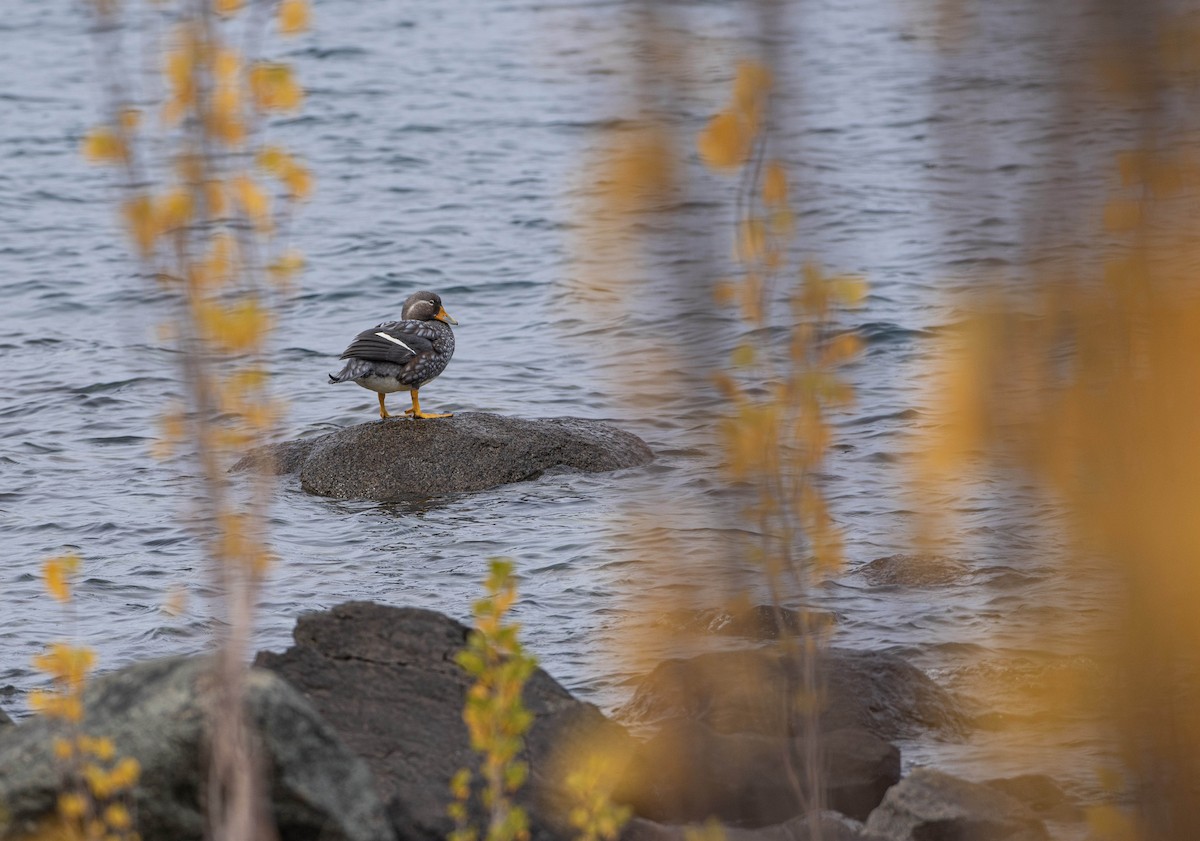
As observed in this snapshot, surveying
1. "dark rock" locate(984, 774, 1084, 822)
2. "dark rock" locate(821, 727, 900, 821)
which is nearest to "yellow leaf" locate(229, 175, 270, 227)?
"dark rock" locate(821, 727, 900, 821)

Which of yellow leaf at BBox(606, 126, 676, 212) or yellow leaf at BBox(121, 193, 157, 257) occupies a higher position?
yellow leaf at BBox(606, 126, 676, 212)

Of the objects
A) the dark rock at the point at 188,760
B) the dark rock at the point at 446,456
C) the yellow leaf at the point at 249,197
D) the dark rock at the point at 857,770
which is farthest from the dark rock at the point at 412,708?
the dark rock at the point at 446,456

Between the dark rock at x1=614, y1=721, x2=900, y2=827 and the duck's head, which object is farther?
the duck's head

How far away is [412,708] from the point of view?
483 cm

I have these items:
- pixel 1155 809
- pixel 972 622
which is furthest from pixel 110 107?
pixel 972 622

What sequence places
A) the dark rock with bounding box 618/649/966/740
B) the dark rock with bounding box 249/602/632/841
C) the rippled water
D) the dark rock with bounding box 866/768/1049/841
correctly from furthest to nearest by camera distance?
the dark rock with bounding box 618/649/966/740 < the dark rock with bounding box 866/768/1049/841 < the dark rock with bounding box 249/602/632/841 < the rippled water

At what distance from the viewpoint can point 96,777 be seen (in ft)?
10.2

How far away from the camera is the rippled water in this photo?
6.58 ft

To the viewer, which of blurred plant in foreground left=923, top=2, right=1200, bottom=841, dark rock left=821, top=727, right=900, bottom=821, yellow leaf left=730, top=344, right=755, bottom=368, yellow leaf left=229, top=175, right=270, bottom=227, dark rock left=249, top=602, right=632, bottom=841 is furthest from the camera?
dark rock left=821, top=727, right=900, bottom=821

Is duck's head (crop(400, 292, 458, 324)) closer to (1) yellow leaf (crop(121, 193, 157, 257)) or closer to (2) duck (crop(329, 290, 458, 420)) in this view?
(2) duck (crop(329, 290, 458, 420))

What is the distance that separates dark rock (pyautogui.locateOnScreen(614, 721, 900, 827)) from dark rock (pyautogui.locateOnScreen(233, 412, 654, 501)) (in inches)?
172

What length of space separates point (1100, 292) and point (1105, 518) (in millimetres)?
311

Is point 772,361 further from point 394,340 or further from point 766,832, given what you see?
point 394,340

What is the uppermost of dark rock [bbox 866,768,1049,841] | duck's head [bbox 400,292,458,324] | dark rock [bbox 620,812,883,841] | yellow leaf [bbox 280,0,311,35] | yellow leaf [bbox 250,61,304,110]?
yellow leaf [bbox 280,0,311,35]
